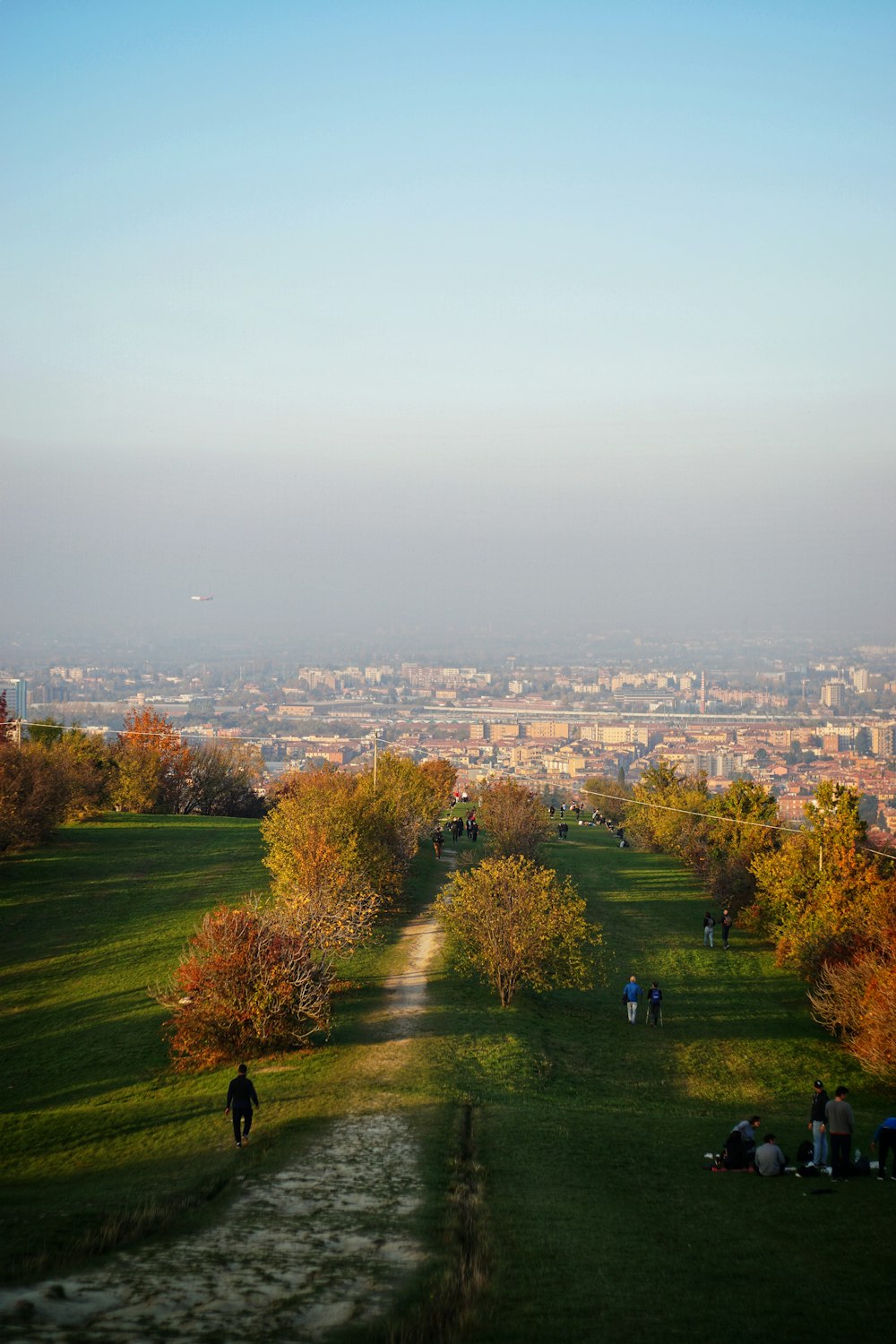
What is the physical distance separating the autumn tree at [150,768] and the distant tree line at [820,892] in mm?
30244

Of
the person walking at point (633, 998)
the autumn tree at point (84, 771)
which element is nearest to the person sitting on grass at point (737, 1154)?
the person walking at point (633, 998)

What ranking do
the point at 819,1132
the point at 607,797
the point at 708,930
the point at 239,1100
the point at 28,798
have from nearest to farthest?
the point at 239,1100 < the point at 819,1132 < the point at 708,930 < the point at 28,798 < the point at 607,797

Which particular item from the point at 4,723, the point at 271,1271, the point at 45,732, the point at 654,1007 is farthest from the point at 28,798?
the point at 271,1271

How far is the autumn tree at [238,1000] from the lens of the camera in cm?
2462

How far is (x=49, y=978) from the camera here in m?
30.7

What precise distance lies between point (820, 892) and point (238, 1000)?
22.2 m

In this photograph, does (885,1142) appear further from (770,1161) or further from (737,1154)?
(737,1154)

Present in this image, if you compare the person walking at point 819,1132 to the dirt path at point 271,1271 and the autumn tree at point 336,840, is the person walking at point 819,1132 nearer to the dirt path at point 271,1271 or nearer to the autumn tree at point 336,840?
the dirt path at point 271,1271

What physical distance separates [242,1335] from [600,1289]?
166 inches

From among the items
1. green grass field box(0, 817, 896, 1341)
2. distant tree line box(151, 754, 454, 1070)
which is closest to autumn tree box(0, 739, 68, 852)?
green grass field box(0, 817, 896, 1341)

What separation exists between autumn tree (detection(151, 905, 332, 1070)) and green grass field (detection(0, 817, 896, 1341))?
2.86 ft

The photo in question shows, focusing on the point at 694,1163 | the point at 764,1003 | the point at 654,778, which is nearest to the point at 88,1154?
the point at 694,1163

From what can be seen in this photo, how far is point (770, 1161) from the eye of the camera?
1795cm

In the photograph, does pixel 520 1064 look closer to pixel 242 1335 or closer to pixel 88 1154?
pixel 88 1154
